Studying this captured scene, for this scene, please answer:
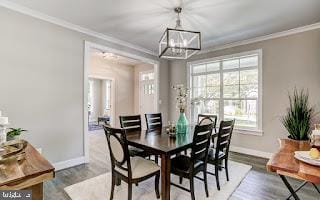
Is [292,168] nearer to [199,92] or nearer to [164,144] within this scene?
[164,144]

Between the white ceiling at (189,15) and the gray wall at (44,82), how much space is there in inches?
13.3

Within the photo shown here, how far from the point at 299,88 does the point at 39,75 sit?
478 centimetres

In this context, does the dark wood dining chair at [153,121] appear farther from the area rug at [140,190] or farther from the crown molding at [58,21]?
the crown molding at [58,21]

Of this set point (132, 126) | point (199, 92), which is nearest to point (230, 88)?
point (199, 92)

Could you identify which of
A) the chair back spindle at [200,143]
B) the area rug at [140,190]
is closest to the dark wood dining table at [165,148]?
the chair back spindle at [200,143]

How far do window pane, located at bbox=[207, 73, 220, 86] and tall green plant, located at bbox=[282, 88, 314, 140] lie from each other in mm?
1644

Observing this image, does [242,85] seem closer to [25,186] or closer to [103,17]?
[103,17]

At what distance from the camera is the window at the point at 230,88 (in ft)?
13.4

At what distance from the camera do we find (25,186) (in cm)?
90

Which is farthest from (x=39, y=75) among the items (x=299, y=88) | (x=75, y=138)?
(x=299, y=88)

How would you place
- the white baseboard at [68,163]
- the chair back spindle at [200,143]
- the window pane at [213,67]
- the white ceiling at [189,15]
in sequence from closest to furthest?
the chair back spindle at [200,143], the white ceiling at [189,15], the white baseboard at [68,163], the window pane at [213,67]

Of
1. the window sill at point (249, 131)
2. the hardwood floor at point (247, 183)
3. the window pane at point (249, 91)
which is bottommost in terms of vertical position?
the hardwood floor at point (247, 183)

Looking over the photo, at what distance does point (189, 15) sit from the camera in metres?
2.94

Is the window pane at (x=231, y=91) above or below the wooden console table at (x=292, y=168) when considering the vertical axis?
above
